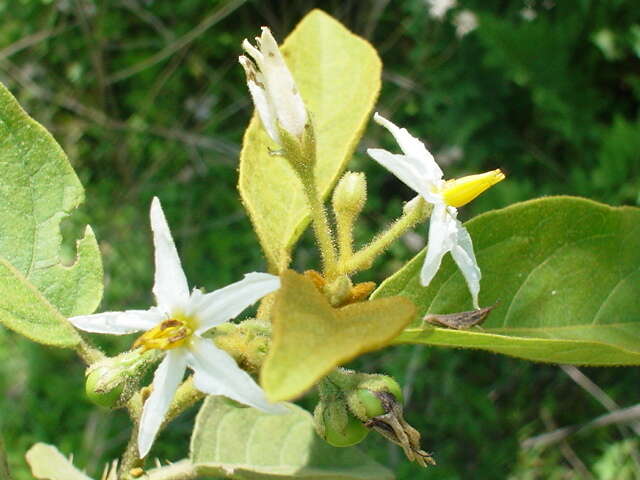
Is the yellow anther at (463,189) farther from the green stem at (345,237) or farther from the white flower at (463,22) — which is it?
the white flower at (463,22)

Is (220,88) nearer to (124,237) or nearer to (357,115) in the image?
(124,237)

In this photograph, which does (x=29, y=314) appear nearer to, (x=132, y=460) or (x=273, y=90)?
(x=132, y=460)

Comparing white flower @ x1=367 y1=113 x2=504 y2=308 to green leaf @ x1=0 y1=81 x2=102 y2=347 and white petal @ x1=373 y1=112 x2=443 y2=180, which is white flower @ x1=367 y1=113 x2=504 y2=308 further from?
green leaf @ x1=0 y1=81 x2=102 y2=347

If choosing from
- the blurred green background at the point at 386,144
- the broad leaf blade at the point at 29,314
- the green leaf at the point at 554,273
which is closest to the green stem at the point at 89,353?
the broad leaf blade at the point at 29,314

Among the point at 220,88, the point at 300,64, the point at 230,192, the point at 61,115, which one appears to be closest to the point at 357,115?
the point at 300,64

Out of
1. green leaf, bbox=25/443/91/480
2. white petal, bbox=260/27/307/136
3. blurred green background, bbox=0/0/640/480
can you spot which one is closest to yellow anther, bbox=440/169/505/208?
white petal, bbox=260/27/307/136

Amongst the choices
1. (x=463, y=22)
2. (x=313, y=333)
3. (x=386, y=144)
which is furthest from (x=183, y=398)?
(x=463, y=22)
